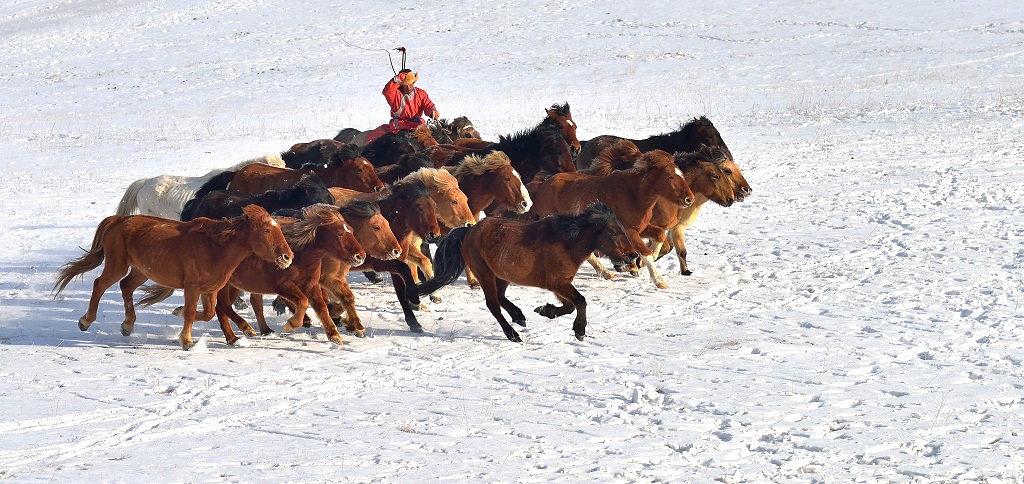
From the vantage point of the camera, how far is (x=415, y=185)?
11.1m

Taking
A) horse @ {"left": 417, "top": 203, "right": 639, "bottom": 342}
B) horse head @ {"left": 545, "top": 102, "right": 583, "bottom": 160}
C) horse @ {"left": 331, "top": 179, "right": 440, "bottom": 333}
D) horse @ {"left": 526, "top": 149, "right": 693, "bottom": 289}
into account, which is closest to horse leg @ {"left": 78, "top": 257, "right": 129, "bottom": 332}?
horse @ {"left": 331, "top": 179, "right": 440, "bottom": 333}

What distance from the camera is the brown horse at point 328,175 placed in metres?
12.7

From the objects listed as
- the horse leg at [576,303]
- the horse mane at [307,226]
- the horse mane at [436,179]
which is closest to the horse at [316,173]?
the horse mane at [436,179]

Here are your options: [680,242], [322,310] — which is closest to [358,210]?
[322,310]

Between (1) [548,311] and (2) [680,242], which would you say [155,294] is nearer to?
(1) [548,311]

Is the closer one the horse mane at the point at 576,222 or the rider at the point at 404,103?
the horse mane at the point at 576,222

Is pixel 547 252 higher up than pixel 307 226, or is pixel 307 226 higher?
pixel 307 226

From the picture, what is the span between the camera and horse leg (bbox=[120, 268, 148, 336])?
10.0m

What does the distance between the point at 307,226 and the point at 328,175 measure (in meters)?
3.17

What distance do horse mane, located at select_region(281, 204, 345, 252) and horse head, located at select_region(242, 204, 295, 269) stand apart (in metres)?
0.27

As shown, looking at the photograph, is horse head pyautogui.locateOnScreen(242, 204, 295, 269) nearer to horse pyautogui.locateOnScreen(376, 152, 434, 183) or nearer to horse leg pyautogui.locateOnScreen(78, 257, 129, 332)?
horse leg pyautogui.locateOnScreen(78, 257, 129, 332)

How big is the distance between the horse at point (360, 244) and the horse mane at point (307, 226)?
0.91 ft

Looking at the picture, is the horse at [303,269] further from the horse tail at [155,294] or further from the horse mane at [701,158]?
the horse mane at [701,158]

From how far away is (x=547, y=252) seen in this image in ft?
32.4
